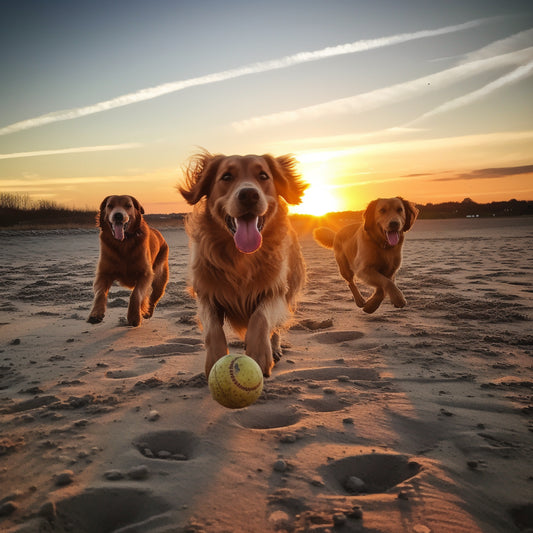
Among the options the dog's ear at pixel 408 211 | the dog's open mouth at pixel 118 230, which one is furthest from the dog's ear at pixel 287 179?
the dog's ear at pixel 408 211

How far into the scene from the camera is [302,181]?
4.07 metres

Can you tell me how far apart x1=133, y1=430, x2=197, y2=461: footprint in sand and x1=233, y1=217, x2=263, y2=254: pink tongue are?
54.1 inches

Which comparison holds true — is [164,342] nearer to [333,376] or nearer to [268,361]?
[268,361]

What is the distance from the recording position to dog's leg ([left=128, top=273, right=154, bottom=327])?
4945mm

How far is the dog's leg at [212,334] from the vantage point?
9.87ft

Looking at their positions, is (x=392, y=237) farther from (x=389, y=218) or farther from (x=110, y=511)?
(x=110, y=511)

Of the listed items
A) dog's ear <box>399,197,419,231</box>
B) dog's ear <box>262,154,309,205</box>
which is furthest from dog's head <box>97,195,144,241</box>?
dog's ear <box>399,197,419,231</box>

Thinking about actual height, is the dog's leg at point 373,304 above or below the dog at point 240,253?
below

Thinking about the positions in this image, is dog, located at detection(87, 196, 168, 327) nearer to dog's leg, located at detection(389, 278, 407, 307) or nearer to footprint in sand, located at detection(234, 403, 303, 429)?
footprint in sand, located at detection(234, 403, 303, 429)

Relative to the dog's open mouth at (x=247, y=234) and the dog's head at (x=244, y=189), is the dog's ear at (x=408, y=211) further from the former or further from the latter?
the dog's open mouth at (x=247, y=234)

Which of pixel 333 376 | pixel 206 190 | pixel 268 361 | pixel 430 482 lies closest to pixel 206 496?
pixel 430 482

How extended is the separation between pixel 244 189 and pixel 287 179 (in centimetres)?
104

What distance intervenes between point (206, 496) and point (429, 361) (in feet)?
7.69

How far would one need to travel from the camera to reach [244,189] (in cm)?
304
